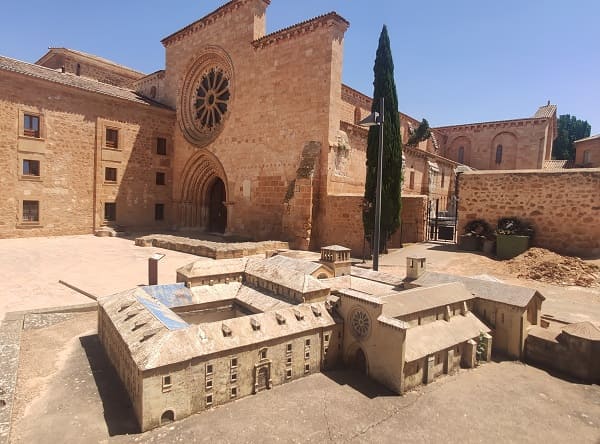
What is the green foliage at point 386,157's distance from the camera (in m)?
15.0

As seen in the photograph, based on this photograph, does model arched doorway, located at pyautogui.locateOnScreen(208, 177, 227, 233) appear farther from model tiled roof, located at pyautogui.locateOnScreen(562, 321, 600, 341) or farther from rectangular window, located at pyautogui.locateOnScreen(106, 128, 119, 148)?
model tiled roof, located at pyautogui.locateOnScreen(562, 321, 600, 341)

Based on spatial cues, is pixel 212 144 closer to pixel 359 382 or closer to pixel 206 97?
pixel 206 97

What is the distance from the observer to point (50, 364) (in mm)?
6074

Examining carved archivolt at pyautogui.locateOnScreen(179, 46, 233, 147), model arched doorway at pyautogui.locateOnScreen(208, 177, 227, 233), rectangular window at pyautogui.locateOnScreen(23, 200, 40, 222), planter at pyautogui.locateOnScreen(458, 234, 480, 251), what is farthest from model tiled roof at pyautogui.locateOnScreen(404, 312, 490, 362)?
rectangular window at pyautogui.locateOnScreen(23, 200, 40, 222)

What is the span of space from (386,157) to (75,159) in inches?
702

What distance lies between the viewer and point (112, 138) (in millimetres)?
22562

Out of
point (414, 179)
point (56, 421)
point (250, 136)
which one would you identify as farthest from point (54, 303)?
point (414, 179)

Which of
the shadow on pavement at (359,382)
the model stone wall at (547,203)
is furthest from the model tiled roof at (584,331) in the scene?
the model stone wall at (547,203)

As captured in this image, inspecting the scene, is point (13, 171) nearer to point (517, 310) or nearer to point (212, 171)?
point (212, 171)

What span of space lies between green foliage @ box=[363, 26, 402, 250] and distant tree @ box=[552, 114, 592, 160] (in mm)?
45654

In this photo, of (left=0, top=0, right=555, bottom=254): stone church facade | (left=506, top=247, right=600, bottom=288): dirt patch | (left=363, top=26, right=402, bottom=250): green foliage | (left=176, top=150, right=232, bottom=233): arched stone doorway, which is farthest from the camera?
(left=176, top=150, right=232, bottom=233): arched stone doorway

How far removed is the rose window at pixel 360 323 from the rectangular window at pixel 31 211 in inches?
812

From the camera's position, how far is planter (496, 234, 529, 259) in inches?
527

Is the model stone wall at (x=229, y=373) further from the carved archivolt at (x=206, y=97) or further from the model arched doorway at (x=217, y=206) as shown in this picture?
the model arched doorway at (x=217, y=206)
